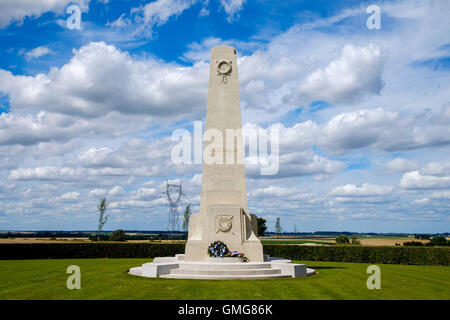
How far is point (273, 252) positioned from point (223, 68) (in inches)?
889

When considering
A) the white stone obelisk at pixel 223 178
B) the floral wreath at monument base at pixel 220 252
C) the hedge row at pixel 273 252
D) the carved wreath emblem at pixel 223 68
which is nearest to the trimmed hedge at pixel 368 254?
the hedge row at pixel 273 252

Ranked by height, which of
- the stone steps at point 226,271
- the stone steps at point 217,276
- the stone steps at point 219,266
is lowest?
the stone steps at point 217,276

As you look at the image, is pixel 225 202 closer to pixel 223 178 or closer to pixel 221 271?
pixel 223 178

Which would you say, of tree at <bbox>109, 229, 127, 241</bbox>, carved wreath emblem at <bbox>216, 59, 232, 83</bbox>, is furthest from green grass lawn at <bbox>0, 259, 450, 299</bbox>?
tree at <bbox>109, 229, 127, 241</bbox>

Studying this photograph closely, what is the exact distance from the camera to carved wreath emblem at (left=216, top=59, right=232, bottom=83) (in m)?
28.2

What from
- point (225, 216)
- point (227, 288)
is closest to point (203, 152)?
point (225, 216)

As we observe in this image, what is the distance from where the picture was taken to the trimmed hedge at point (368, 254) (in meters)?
35.5

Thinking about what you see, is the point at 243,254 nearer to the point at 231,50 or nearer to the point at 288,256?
the point at 231,50

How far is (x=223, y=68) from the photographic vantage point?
28.4 m

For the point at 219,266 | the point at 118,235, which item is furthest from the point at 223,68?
the point at 118,235

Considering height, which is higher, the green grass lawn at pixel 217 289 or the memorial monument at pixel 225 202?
the memorial monument at pixel 225 202

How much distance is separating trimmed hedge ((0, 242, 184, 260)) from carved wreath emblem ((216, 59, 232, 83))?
2120 centimetres

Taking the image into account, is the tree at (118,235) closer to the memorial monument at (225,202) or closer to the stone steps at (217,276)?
the memorial monument at (225,202)

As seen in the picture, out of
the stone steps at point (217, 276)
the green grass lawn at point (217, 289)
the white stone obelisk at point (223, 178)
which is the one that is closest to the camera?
the green grass lawn at point (217, 289)
